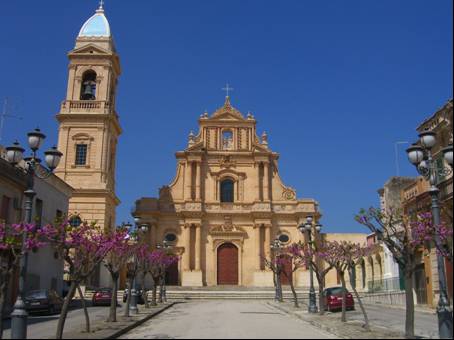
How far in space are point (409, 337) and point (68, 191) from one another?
27082 millimetres

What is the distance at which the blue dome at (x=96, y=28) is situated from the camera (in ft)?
148

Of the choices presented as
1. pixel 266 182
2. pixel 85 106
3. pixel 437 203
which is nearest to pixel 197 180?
pixel 266 182

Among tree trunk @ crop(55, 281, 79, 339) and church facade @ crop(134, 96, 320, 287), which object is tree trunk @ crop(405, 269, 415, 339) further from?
church facade @ crop(134, 96, 320, 287)

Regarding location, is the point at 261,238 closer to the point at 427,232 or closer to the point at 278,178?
the point at 278,178

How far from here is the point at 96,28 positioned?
45.4 metres

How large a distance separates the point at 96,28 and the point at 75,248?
33.1 m

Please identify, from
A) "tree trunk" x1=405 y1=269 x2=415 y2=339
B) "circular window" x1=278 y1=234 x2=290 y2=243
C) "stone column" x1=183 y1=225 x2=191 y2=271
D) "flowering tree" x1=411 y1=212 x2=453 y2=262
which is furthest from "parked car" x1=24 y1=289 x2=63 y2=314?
"circular window" x1=278 y1=234 x2=290 y2=243

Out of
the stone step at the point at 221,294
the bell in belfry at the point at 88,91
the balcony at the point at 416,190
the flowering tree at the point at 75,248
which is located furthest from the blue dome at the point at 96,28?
the flowering tree at the point at 75,248

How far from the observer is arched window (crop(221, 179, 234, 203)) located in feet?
159

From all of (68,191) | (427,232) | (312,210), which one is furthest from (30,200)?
(312,210)

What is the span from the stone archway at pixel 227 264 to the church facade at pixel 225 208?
0.28ft

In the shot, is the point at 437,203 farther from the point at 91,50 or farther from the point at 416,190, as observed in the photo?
the point at 91,50

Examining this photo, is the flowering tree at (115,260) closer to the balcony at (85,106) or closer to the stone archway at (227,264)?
the balcony at (85,106)

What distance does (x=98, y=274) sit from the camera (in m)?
39.5
